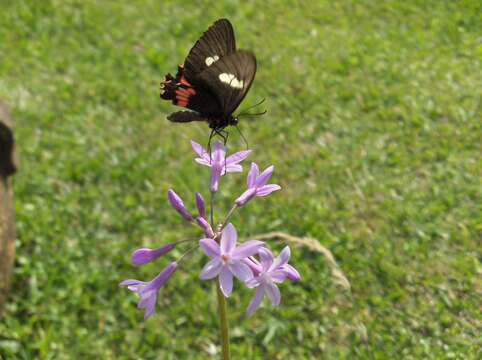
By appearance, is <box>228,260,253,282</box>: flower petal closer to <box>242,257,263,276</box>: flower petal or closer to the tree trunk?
<box>242,257,263,276</box>: flower petal

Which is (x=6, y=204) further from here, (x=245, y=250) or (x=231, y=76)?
(x=245, y=250)

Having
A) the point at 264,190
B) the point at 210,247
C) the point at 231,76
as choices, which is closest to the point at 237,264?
the point at 210,247

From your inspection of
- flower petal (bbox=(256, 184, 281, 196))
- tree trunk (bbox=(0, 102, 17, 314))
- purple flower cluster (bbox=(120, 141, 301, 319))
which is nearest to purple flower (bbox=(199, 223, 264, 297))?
purple flower cluster (bbox=(120, 141, 301, 319))

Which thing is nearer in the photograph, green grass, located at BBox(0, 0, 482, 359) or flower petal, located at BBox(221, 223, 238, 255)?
flower petal, located at BBox(221, 223, 238, 255)

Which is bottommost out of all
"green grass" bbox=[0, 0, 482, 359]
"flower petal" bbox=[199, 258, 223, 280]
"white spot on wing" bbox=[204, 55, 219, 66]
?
"green grass" bbox=[0, 0, 482, 359]

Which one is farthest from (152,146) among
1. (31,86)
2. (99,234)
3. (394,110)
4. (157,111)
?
(394,110)

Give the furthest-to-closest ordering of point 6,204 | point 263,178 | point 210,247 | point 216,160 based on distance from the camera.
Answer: point 6,204
point 216,160
point 263,178
point 210,247

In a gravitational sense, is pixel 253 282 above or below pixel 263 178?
below
